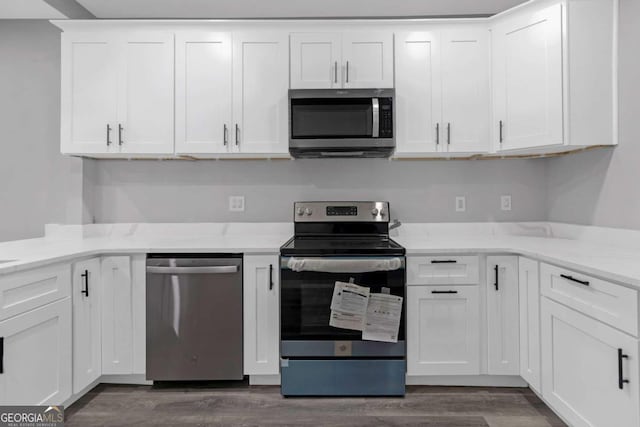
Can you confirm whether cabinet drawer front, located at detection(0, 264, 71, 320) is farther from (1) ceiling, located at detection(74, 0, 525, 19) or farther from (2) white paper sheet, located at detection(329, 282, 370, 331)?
(1) ceiling, located at detection(74, 0, 525, 19)

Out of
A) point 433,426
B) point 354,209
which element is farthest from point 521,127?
point 433,426

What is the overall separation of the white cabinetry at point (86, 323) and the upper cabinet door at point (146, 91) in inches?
34.6

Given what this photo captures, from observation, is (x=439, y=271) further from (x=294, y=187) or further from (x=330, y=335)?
(x=294, y=187)

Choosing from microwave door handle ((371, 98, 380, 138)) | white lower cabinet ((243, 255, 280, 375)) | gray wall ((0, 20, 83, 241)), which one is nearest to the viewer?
white lower cabinet ((243, 255, 280, 375))

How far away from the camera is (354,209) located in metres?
2.63

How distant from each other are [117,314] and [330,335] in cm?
128

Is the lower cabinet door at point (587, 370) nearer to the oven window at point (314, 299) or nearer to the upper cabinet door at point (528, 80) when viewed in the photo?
the oven window at point (314, 299)

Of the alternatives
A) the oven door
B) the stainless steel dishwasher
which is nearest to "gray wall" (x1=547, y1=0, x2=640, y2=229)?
the oven door

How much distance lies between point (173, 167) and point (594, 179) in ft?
9.55

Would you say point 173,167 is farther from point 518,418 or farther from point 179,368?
point 518,418

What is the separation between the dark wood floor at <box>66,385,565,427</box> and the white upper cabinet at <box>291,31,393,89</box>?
6.50 ft

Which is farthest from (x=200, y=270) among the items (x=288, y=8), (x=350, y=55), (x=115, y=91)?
(x=288, y=8)

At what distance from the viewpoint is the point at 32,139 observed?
2.64 metres

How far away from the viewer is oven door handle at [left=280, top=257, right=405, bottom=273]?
2064 millimetres
